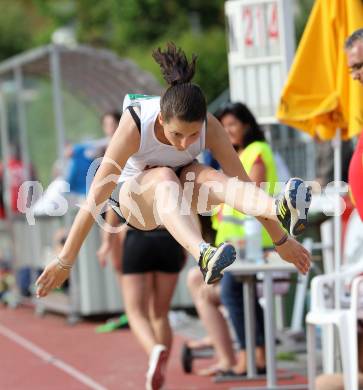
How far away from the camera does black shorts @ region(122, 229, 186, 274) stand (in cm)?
823

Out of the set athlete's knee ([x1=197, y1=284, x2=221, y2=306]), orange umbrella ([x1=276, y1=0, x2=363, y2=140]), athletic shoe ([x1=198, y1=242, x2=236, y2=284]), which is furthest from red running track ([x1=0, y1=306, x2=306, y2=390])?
athletic shoe ([x1=198, y1=242, x2=236, y2=284])

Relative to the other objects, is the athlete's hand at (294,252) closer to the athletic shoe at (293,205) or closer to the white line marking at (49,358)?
the athletic shoe at (293,205)

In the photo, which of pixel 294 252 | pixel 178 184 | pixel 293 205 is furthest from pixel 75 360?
pixel 293 205

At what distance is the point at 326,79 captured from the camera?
743 centimetres

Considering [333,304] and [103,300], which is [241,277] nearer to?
[333,304]

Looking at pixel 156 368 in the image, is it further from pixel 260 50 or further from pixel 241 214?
pixel 260 50

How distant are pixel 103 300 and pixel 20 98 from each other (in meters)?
2.82

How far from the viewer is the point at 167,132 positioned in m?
5.33

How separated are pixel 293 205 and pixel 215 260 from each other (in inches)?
16.9

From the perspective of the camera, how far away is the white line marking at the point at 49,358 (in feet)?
29.3

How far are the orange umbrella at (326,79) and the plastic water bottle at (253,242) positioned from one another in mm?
773

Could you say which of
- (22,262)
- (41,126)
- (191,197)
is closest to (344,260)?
(191,197)

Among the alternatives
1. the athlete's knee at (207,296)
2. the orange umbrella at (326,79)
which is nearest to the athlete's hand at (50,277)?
the orange umbrella at (326,79)

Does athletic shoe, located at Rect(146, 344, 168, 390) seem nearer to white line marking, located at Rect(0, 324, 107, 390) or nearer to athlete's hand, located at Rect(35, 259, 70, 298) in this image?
white line marking, located at Rect(0, 324, 107, 390)
